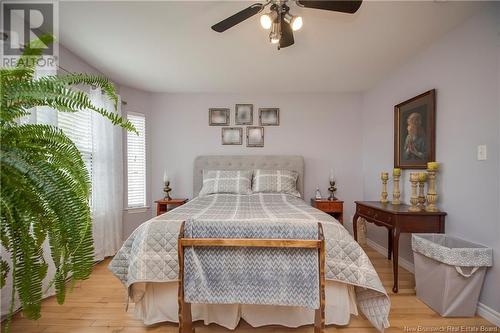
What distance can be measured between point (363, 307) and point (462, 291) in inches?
33.2

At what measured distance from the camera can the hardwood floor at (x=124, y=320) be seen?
1.64 meters

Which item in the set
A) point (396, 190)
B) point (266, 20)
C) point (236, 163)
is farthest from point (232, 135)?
point (396, 190)

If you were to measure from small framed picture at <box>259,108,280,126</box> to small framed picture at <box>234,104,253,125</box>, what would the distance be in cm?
16

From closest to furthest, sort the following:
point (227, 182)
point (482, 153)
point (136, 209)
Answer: point (482, 153)
point (227, 182)
point (136, 209)

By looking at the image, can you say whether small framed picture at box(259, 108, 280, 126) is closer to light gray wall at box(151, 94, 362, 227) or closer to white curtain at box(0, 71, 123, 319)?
light gray wall at box(151, 94, 362, 227)

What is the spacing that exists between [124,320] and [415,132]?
10.8ft

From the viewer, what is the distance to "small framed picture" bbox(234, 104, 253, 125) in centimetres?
372

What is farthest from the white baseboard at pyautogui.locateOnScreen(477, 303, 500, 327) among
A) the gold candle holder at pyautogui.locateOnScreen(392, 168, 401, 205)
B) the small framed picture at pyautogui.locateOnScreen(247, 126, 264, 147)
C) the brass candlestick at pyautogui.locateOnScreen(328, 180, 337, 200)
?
the small framed picture at pyautogui.locateOnScreen(247, 126, 264, 147)

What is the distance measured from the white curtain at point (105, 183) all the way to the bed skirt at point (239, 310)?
1589 mm

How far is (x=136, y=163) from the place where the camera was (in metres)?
3.58

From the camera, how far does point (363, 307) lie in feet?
5.18

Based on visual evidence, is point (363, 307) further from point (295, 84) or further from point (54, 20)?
point (54, 20)

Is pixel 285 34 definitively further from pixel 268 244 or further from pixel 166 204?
pixel 166 204

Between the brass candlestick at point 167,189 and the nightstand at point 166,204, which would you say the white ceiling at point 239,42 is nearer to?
the brass candlestick at point 167,189
